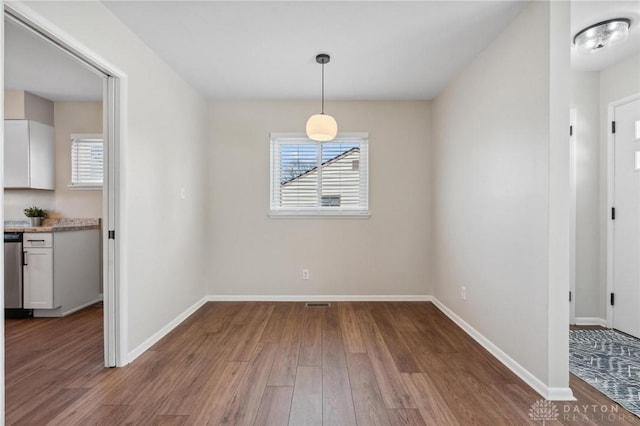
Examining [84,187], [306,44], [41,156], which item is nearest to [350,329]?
[306,44]

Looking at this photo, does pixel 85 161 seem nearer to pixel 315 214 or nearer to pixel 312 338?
pixel 315 214

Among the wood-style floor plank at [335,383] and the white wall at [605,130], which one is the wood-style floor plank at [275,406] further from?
the white wall at [605,130]

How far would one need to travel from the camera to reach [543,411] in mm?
1829

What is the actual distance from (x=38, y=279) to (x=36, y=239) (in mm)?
434

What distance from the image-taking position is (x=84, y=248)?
3.88 meters

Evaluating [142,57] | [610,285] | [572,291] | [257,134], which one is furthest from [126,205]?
[610,285]

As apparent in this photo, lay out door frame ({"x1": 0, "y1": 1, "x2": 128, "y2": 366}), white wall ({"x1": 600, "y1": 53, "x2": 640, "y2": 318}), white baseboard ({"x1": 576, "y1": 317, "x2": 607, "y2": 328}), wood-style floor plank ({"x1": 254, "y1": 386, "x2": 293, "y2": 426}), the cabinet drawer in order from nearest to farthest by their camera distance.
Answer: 1. wood-style floor plank ({"x1": 254, "y1": 386, "x2": 293, "y2": 426})
2. door frame ({"x1": 0, "y1": 1, "x2": 128, "y2": 366})
3. white wall ({"x1": 600, "y1": 53, "x2": 640, "y2": 318})
4. white baseboard ({"x1": 576, "y1": 317, "x2": 607, "y2": 328})
5. the cabinet drawer

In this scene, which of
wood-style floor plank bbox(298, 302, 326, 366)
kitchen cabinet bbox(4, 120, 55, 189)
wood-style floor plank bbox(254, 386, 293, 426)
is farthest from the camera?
kitchen cabinet bbox(4, 120, 55, 189)

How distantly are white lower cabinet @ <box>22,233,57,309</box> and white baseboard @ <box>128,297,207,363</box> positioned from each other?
1.45 meters

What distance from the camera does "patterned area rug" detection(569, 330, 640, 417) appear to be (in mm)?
2008

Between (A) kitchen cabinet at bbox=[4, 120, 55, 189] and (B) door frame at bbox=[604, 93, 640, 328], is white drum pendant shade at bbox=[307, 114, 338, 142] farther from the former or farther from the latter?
(A) kitchen cabinet at bbox=[4, 120, 55, 189]

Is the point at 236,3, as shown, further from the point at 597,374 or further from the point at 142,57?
the point at 597,374

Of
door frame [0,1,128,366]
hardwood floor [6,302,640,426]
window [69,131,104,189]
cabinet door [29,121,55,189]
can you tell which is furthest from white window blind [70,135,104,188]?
door frame [0,1,128,366]

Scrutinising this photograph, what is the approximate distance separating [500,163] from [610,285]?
188 cm
